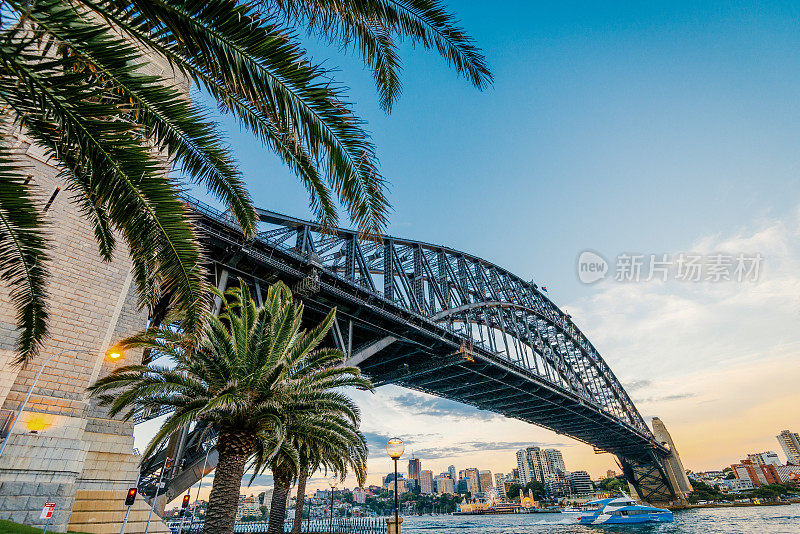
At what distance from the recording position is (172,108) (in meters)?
4.54

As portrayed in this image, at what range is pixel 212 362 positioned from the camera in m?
12.2

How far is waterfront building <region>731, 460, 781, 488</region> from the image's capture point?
523 feet

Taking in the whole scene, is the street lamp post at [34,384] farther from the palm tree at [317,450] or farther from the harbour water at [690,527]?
the harbour water at [690,527]

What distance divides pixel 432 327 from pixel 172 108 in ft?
94.4

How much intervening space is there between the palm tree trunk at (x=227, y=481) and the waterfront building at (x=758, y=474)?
212 m

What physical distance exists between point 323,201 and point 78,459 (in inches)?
475

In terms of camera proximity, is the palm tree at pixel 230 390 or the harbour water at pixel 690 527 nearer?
the palm tree at pixel 230 390

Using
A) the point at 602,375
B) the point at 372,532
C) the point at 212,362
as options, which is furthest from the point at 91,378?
the point at 602,375

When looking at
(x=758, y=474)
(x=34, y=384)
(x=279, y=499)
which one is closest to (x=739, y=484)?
(x=758, y=474)

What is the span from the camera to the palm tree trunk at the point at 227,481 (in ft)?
37.7

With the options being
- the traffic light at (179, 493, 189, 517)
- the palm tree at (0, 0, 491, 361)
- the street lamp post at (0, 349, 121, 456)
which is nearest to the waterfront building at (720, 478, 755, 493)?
the traffic light at (179, 493, 189, 517)

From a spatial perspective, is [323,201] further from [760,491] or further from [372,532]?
[760,491]

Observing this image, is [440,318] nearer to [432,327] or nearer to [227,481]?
[432,327]

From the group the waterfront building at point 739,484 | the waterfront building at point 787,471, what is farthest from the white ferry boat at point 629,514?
the waterfront building at point 787,471
